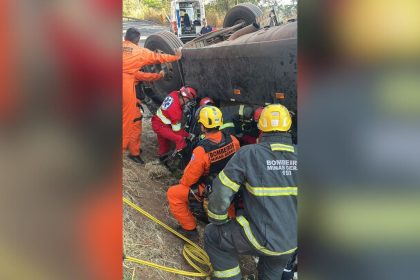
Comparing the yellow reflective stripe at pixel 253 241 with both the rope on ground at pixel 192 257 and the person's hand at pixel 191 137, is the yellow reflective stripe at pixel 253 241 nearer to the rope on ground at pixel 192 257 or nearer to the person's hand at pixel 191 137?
the rope on ground at pixel 192 257

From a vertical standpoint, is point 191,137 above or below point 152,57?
below

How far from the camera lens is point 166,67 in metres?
6.79

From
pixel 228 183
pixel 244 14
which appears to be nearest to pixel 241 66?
pixel 228 183

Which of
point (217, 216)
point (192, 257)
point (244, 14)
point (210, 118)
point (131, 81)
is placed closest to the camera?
point (217, 216)

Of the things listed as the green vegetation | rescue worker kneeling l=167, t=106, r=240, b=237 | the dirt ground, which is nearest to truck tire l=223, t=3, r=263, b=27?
the dirt ground

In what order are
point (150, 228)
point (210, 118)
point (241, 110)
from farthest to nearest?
point (241, 110)
point (210, 118)
point (150, 228)

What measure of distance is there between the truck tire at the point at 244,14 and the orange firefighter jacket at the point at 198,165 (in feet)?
11.0

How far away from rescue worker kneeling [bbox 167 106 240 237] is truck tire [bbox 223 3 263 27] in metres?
3.26

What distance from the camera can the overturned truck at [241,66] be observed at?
13.1 ft

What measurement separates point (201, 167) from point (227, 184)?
944 millimetres

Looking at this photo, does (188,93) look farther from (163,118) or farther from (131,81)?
(131,81)

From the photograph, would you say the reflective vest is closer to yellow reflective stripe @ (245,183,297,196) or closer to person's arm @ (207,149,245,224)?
person's arm @ (207,149,245,224)

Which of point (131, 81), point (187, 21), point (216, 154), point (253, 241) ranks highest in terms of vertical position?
point (187, 21)
